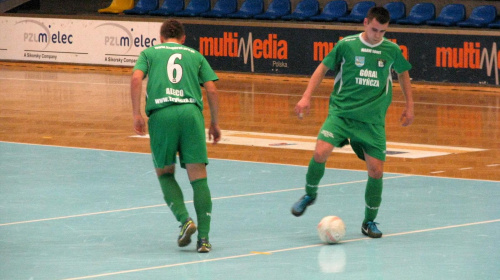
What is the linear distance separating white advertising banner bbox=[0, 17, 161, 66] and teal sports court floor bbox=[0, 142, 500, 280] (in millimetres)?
14778

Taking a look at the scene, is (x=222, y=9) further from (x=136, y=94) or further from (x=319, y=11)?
(x=136, y=94)

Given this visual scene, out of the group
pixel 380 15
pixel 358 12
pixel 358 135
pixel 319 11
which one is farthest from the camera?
pixel 319 11

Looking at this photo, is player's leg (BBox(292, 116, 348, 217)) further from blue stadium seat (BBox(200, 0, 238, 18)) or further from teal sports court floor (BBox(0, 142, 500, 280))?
blue stadium seat (BBox(200, 0, 238, 18))

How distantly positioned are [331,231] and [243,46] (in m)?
18.0

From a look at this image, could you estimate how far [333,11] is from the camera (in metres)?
27.7

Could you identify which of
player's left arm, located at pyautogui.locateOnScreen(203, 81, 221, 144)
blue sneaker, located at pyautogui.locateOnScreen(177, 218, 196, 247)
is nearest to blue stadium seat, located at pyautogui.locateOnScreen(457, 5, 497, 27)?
player's left arm, located at pyautogui.locateOnScreen(203, 81, 221, 144)

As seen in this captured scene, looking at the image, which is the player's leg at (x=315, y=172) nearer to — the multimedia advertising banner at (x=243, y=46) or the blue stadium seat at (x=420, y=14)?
the multimedia advertising banner at (x=243, y=46)

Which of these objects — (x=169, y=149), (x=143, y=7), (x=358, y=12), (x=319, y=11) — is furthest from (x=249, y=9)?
(x=169, y=149)

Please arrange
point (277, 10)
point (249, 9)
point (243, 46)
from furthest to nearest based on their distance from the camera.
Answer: point (249, 9) < point (277, 10) < point (243, 46)

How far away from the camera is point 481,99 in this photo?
69.4 feet

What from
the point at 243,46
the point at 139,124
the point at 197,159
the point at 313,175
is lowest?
the point at 243,46

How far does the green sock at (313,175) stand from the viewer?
886cm

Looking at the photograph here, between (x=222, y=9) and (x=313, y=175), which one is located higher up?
(x=313, y=175)

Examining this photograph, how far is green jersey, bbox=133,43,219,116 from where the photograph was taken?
811 centimetres
